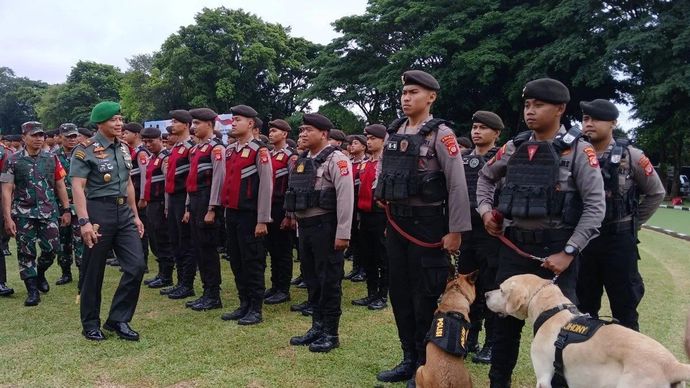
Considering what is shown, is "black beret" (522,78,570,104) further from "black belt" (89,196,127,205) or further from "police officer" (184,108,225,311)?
"black belt" (89,196,127,205)

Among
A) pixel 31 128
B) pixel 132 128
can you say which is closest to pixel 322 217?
pixel 31 128

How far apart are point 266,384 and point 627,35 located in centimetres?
2439

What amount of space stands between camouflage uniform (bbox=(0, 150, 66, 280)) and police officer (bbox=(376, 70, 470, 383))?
16.1 ft

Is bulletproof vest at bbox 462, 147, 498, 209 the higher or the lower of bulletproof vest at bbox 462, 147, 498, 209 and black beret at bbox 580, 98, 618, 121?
the lower

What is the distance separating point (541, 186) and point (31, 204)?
617 centimetres

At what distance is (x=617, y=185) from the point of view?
3893mm

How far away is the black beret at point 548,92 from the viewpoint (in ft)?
10.7

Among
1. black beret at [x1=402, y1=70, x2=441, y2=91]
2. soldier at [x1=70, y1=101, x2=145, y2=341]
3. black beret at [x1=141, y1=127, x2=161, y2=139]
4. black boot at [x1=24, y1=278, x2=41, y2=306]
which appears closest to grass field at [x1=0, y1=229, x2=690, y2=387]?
black boot at [x1=24, y1=278, x2=41, y2=306]

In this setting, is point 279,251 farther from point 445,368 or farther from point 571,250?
point 571,250

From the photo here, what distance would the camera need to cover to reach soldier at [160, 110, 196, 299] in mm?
6621

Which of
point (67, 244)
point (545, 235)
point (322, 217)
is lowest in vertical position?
point (67, 244)

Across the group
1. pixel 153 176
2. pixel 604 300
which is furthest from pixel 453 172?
pixel 153 176

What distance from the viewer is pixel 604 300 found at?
6582 millimetres

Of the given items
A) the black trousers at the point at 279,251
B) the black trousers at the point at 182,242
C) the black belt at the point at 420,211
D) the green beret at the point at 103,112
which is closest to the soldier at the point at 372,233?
the black trousers at the point at 279,251
